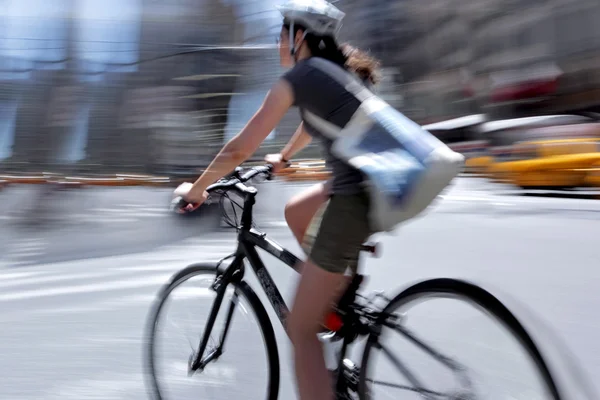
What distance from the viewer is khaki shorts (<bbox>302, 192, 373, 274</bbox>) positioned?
2.66 metres

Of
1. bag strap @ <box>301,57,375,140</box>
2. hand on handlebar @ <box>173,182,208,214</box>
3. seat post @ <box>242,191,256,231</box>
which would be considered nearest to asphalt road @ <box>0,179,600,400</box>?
seat post @ <box>242,191,256,231</box>

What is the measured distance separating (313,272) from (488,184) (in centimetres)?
1804

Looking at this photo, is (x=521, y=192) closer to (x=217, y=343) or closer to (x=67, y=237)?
(x=67, y=237)

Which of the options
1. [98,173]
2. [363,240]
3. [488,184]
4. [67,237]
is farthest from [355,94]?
[98,173]

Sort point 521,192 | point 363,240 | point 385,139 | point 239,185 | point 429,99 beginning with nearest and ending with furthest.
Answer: point 385,139, point 363,240, point 239,185, point 521,192, point 429,99

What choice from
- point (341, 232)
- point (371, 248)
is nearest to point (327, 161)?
point (341, 232)

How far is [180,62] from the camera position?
45250 millimetres

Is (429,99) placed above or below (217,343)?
above

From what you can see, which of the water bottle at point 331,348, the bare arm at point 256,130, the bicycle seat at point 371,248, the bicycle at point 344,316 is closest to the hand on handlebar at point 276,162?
the bicycle at point 344,316

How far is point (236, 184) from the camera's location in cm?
316

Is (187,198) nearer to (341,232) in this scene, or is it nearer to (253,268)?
(253,268)

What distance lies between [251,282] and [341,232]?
11.9 feet

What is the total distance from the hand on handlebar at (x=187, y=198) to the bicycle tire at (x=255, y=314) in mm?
418

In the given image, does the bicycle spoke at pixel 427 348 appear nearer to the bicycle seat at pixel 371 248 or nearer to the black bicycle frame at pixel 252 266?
the bicycle seat at pixel 371 248
